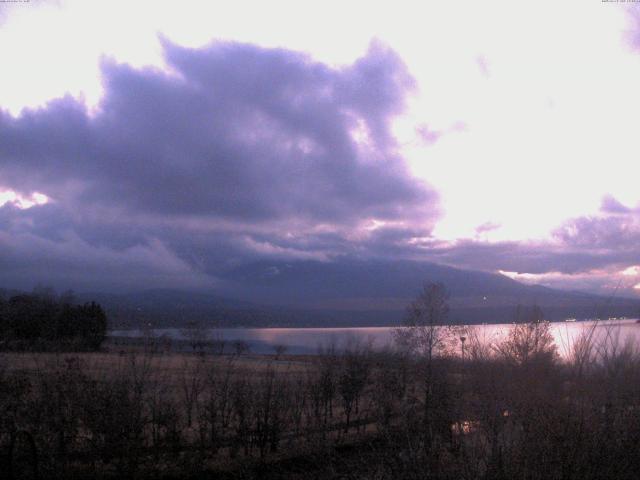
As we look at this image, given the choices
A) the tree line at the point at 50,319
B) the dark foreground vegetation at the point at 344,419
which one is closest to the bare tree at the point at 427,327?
Result: the dark foreground vegetation at the point at 344,419

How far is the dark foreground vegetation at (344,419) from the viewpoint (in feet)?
22.9

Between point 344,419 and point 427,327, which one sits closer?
point 344,419

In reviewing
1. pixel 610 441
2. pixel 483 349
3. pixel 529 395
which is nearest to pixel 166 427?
pixel 483 349

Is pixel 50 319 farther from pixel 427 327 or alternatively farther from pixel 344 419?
pixel 344 419

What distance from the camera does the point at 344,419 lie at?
27.8m

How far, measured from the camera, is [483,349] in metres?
14.1

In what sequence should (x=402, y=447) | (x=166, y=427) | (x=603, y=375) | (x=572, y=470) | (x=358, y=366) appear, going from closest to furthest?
(x=572, y=470) → (x=402, y=447) → (x=603, y=375) → (x=166, y=427) → (x=358, y=366)

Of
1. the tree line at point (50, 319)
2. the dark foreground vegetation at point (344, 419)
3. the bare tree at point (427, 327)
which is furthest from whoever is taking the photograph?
the tree line at point (50, 319)

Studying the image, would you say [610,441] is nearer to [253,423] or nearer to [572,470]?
[572,470]

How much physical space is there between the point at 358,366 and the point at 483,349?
47.4ft

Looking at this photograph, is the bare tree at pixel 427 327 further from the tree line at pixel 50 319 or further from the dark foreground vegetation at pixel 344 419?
the tree line at pixel 50 319

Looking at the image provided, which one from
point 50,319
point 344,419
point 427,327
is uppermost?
point 427,327

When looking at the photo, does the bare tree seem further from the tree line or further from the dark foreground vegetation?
the tree line

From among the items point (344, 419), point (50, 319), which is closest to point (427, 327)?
point (344, 419)
